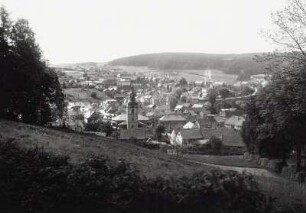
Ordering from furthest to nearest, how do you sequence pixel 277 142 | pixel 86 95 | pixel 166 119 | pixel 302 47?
pixel 86 95, pixel 166 119, pixel 277 142, pixel 302 47

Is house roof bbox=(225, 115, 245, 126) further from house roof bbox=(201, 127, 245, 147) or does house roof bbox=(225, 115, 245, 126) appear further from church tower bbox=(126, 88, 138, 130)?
church tower bbox=(126, 88, 138, 130)

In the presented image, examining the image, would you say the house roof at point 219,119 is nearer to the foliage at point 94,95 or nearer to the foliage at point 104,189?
the foliage at point 94,95

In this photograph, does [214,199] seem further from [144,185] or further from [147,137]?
[147,137]

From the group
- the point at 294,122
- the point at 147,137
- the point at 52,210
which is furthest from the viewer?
the point at 147,137

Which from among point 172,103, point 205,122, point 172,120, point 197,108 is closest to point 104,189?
point 205,122

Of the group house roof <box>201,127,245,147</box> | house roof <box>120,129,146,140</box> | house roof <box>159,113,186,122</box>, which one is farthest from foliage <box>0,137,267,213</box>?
house roof <box>159,113,186,122</box>

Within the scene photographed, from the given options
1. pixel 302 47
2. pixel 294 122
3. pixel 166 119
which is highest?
pixel 302 47

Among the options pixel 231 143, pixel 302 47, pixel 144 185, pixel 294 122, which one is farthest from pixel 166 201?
pixel 231 143
